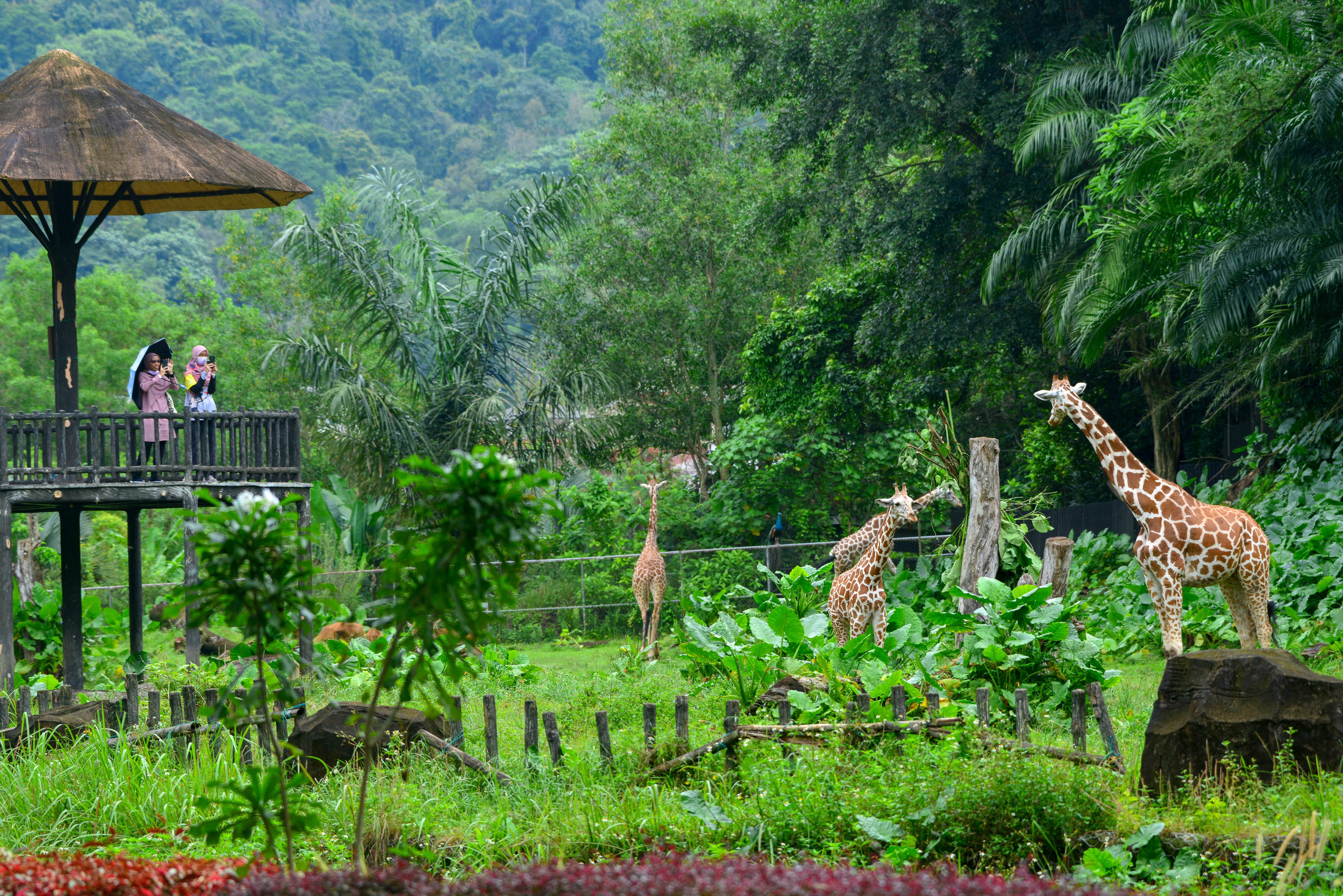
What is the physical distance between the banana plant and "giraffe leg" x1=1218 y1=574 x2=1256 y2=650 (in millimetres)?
14352

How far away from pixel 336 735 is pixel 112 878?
3.05 meters

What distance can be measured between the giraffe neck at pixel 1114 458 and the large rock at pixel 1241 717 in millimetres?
2962

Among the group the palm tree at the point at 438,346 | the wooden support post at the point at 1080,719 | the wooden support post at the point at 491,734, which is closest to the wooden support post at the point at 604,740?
the wooden support post at the point at 491,734

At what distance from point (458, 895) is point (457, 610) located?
1.11 m

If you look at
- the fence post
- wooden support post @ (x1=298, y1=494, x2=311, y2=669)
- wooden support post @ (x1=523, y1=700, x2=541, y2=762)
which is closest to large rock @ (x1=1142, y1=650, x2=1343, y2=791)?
the fence post

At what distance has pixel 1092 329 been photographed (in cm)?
1444

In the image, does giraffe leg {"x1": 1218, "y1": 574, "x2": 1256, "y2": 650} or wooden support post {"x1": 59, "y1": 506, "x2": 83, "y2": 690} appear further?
wooden support post {"x1": 59, "y1": 506, "x2": 83, "y2": 690}

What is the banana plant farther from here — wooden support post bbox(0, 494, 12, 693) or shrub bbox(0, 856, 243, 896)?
shrub bbox(0, 856, 243, 896)

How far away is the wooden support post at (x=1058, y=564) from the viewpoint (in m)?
10.4

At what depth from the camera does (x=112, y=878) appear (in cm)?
468

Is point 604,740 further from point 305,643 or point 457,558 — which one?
point 305,643

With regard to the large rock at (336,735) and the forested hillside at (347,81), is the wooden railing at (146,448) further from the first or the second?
the forested hillside at (347,81)

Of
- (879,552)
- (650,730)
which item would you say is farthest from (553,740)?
(879,552)

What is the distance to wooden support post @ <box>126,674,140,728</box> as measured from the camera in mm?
8594
